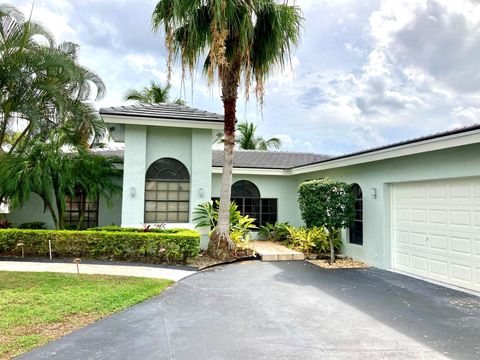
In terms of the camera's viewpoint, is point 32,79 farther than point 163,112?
No

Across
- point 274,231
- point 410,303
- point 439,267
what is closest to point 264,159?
point 274,231

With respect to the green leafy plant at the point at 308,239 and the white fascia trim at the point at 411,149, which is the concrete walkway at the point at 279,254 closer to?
the green leafy plant at the point at 308,239

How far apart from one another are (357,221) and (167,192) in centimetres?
717

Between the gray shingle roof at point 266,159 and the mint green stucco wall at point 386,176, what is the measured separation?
433 centimetres

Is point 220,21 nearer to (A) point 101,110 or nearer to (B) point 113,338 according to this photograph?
(A) point 101,110

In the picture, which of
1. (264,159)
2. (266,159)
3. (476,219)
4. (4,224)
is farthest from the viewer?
(266,159)

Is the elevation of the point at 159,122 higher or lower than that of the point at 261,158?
higher

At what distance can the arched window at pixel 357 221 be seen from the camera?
11.1 m

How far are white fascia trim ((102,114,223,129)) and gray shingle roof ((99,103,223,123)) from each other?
109mm

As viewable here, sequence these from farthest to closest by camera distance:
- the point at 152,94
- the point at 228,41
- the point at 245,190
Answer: the point at 152,94 < the point at 245,190 < the point at 228,41

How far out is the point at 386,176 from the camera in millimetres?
9805

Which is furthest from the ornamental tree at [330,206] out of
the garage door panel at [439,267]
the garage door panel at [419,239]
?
the garage door panel at [439,267]

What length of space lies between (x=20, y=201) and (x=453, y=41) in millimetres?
15713

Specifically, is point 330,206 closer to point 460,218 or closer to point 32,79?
point 460,218
